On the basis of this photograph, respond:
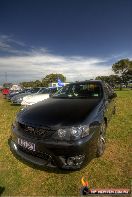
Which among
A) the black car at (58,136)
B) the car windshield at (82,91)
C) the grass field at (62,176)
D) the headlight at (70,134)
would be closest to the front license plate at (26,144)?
the black car at (58,136)

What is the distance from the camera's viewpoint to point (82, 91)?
16.3ft

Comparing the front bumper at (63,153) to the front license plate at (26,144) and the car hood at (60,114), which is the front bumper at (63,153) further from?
the car hood at (60,114)

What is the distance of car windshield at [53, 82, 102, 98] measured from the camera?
4662 mm

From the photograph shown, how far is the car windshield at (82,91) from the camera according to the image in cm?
466

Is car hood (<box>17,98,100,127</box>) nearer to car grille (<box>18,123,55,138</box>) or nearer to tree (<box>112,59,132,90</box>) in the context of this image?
car grille (<box>18,123,55,138</box>)

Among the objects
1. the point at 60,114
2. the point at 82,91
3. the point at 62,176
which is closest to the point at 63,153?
the point at 62,176

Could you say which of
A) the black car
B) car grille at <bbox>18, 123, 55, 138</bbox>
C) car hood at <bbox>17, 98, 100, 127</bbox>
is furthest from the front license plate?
car hood at <bbox>17, 98, 100, 127</bbox>

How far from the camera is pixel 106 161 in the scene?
12.0 ft

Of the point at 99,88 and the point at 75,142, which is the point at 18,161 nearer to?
the point at 75,142

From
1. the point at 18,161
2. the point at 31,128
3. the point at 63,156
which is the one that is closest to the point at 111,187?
the point at 63,156

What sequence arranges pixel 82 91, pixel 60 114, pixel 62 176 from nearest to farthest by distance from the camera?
pixel 62 176 < pixel 60 114 < pixel 82 91

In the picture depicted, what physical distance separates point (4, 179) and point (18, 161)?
650 millimetres

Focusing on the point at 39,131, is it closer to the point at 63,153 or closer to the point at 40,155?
the point at 40,155


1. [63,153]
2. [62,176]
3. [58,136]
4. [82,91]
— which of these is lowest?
[62,176]
